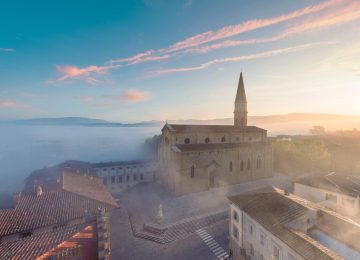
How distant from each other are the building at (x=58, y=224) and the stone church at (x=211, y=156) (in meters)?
13.0

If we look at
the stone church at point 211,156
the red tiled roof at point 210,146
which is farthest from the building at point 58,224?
the red tiled roof at point 210,146

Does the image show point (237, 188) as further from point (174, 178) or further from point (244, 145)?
point (174, 178)

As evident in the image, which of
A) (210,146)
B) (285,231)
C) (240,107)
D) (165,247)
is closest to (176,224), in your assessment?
(165,247)

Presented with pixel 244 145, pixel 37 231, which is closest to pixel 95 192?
pixel 37 231

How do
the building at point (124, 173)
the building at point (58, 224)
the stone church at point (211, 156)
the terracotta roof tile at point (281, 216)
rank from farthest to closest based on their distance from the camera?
1. the building at point (124, 173)
2. the stone church at point (211, 156)
3. the building at point (58, 224)
4. the terracotta roof tile at point (281, 216)

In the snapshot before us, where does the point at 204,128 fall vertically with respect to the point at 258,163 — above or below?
above

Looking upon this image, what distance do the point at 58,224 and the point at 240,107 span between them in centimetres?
4031

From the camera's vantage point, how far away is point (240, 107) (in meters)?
44.2

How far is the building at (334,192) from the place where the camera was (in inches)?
918

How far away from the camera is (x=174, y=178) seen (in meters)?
32.1

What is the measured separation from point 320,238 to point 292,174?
34.3 m

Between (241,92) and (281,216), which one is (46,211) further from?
(241,92)

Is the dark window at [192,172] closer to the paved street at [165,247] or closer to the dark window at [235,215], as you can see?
the paved street at [165,247]

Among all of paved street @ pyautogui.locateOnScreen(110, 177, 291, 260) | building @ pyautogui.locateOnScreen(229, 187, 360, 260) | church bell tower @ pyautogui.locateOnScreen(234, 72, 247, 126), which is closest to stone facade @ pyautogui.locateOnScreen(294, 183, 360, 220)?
paved street @ pyautogui.locateOnScreen(110, 177, 291, 260)
